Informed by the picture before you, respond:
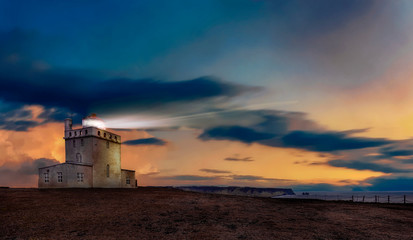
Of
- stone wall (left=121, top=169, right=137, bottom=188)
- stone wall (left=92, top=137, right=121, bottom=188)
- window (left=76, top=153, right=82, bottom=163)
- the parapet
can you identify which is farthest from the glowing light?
stone wall (left=121, top=169, right=137, bottom=188)

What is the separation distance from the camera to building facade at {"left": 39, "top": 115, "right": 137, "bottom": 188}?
1464 inches

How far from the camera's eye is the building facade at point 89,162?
122ft

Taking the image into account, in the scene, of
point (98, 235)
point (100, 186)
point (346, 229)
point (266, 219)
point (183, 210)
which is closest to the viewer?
point (98, 235)

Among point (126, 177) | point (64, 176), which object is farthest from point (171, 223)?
point (126, 177)

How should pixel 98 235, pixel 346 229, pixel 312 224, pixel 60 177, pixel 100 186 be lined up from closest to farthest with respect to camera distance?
pixel 98 235, pixel 346 229, pixel 312 224, pixel 60 177, pixel 100 186

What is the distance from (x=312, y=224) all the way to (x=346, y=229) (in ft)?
6.39

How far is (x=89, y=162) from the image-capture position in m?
41.0

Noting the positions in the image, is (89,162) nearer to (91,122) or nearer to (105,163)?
(105,163)

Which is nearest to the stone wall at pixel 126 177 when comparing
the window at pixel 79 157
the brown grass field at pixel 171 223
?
the window at pixel 79 157

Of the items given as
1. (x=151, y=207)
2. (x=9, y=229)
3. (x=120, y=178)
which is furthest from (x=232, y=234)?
(x=120, y=178)

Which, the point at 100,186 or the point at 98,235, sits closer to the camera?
the point at 98,235

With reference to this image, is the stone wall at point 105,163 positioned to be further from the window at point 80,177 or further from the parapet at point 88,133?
the window at point 80,177

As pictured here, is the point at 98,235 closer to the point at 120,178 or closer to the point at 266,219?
the point at 266,219

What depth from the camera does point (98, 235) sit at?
13.2 metres
